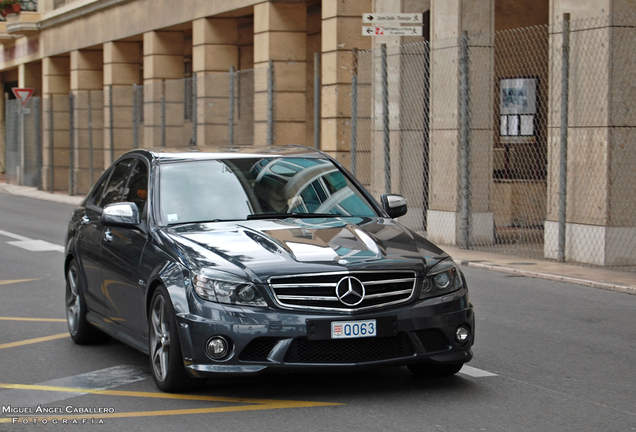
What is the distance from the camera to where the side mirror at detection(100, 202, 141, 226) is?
23.4 ft

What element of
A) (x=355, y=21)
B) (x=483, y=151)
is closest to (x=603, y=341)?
(x=483, y=151)

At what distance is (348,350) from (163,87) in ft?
80.9

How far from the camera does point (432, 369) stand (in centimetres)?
676

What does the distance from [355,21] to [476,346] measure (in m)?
13.9

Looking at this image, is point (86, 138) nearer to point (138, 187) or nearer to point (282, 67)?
point (282, 67)

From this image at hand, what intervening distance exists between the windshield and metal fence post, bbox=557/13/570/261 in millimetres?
7113

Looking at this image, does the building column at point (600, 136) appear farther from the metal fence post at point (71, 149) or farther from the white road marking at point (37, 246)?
the metal fence post at point (71, 149)

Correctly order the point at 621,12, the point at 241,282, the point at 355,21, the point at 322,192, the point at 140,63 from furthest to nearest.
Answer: the point at 140,63, the point at 355,21, the point at 621,12, the point at 322,192, the point at 241,282

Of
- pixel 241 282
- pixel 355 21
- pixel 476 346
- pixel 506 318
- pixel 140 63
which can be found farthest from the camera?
pixel 140 63

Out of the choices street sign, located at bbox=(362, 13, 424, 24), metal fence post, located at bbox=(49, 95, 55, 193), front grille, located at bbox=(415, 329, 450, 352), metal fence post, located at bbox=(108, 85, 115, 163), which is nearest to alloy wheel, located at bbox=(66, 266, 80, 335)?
front grille, located at bbox=(415, 329, 450, 352)

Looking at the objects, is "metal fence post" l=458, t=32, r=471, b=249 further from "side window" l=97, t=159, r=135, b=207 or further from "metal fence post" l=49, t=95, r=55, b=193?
"metal fence post" l=49, t=95, r=55, b=193

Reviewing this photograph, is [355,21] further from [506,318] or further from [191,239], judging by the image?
[191,239]

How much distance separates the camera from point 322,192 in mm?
7566

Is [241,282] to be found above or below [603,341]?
above
